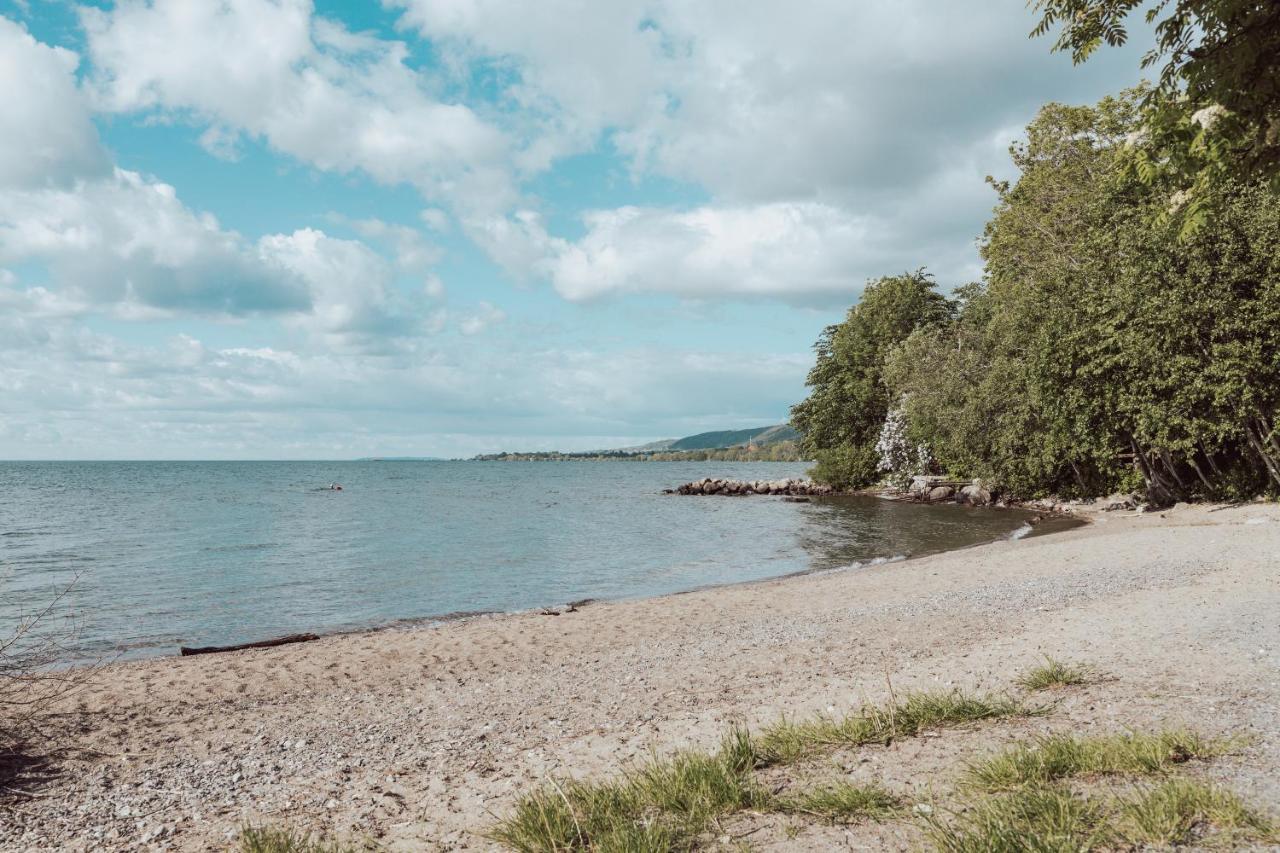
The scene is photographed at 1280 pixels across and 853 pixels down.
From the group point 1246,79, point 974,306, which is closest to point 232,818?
point 1246,79

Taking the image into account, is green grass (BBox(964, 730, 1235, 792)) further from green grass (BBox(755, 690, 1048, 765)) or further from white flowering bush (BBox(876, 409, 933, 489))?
white flowering bush (BBox(876, 409, 933, 489))

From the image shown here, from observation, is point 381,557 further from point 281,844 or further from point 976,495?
point 976,495

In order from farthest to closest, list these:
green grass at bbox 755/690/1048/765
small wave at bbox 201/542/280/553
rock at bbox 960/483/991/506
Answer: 1. rock at bbox 960/483/991/506
2. small wave at bbox 201/542/280/553
3. green grass at bbox 755/690/1048/765

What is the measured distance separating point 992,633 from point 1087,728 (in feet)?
20.1

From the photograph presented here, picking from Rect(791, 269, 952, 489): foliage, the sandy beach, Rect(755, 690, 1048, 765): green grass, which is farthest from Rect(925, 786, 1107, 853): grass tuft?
Rect(791, 269, 952, 489): foliage

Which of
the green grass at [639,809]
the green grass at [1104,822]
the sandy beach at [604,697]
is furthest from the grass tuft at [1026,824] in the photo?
the green grass at [639,809]

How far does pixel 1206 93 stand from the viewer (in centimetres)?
640

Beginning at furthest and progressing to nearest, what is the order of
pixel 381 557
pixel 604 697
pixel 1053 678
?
pixel 381 557 → pixel 604 697 → pixel 1053 678

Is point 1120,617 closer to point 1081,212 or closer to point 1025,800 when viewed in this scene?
point 1025,800

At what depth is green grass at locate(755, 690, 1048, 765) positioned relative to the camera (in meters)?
6.10

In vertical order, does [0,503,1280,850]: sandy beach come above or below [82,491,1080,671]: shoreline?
above

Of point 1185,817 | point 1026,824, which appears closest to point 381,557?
point 1026,824

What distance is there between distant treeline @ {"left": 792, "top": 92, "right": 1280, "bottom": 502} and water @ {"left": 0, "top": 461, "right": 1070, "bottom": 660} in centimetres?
502

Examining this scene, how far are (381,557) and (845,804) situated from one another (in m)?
28.9
